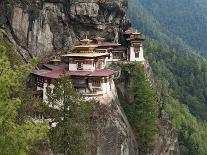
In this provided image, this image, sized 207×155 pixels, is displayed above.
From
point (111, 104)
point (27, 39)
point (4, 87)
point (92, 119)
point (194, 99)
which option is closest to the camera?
point (4, 87)

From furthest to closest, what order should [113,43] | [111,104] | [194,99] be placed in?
1. [194,99]
2. [113,43]
3. [111,104]

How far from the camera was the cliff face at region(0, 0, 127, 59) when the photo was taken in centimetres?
5022

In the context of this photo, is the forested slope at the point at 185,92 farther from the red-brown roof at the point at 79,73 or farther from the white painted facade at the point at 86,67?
the red-brown roof at the point at 79,73

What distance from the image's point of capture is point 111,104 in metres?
46.3

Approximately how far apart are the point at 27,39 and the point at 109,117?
527 inches

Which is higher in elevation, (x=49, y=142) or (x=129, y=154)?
(x=49, y=142)

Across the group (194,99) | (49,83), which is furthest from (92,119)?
(194,99)

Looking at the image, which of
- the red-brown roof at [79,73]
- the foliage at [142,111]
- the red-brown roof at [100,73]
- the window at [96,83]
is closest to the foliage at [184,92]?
the foliage at [142,111]

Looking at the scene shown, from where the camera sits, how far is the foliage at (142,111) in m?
50.5

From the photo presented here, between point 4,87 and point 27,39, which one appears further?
point 27,39

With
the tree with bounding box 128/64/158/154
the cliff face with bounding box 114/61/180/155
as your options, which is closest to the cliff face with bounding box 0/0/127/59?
the cliff face with bounding box 114/61/180/155

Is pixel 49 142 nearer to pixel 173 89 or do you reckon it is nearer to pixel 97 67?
pixel 97 67

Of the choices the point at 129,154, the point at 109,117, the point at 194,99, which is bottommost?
the point at 194,99

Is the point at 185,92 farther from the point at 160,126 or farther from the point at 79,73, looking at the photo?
the point at 79,73
